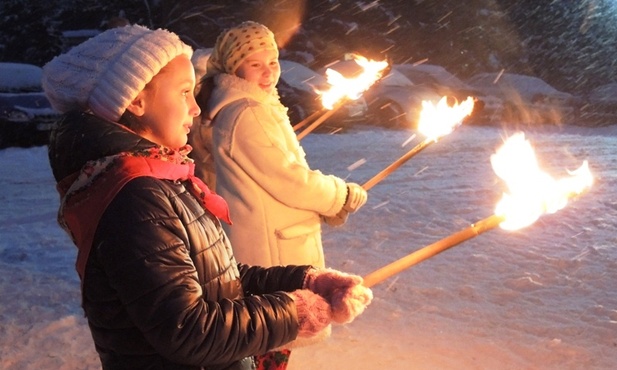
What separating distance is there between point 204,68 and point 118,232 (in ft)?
7.19

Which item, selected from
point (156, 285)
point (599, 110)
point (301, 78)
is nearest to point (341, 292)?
point (156, 285)

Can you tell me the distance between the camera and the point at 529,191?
2188 millimetres

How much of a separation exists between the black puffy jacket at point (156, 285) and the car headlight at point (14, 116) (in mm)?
10719

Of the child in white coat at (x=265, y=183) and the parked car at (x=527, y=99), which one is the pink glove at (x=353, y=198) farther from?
the parked car at (x=527, y=99)

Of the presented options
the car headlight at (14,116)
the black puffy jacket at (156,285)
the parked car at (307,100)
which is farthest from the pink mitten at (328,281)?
the parked car at (307,100)

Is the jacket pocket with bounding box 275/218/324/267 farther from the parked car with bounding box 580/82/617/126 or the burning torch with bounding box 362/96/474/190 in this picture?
the parked car with bounding box 580/82/617/126

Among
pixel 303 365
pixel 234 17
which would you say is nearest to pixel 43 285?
pixel 303 365

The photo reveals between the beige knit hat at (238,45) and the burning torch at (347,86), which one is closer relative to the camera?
the beige knit hat at (238,45)

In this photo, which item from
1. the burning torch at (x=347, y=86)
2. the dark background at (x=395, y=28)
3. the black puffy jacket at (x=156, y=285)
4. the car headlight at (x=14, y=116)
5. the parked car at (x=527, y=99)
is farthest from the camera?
the dark background at (x=395, y=28)

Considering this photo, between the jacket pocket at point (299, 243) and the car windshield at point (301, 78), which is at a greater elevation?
the car windshield at point (301, 78)

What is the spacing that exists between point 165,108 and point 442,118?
2096 millimetres

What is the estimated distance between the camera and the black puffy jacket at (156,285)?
1542 mm

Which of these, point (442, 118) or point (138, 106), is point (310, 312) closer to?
point (138, 106)

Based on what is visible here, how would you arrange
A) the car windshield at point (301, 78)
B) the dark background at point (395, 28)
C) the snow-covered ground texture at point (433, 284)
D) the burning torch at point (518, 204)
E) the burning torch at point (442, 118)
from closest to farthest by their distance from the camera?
the burning torch at point (518, 204)
the burning torch at point (442, 118)
the snow-covered ground texture at point (433, 284)
the car windshield at point (301, 78)
the dark background at point (395, 28)
